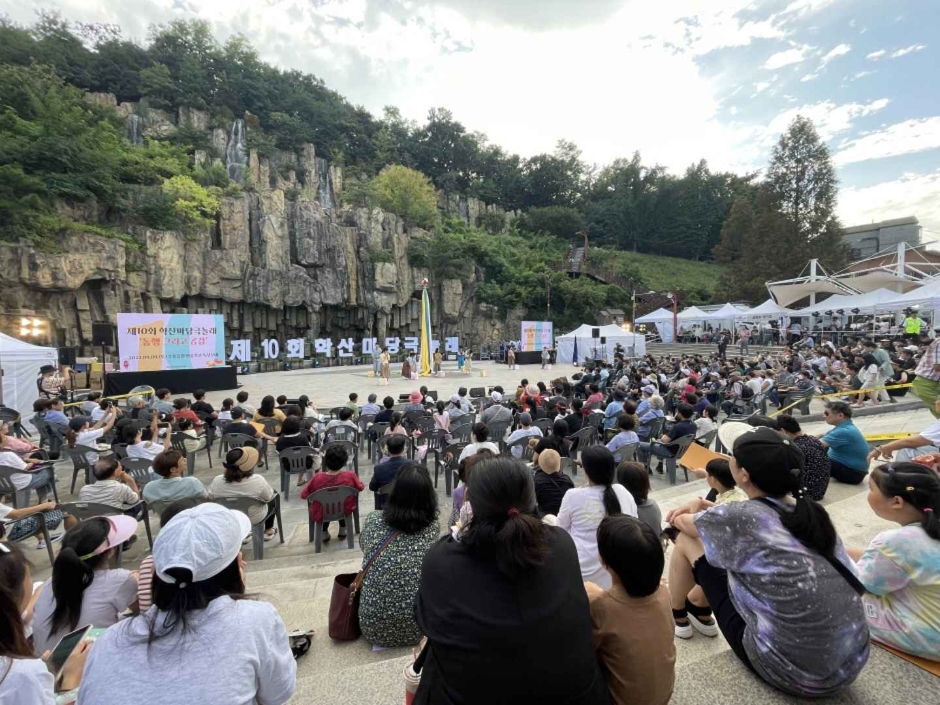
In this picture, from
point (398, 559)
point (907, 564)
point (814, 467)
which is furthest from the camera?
point (814, 467)

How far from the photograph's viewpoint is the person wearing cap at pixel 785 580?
5.06ft

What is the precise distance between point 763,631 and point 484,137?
61421 millimetres

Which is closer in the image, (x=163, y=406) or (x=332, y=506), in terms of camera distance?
(x=332, y=506)

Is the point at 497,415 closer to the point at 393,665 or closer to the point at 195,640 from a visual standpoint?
the point at 393,665

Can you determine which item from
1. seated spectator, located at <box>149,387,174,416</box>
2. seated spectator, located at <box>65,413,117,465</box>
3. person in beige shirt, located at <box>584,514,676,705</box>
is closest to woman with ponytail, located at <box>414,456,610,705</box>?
person in beige shirt, located at <box>584,514,676,705</box>

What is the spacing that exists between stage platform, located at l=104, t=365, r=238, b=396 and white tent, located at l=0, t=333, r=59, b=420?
263 centimetres

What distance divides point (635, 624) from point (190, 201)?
29.1 m

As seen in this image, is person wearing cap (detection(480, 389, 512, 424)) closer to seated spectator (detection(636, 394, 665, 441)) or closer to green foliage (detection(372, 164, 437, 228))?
seated spectator (detection(636, 394, 665, 441))

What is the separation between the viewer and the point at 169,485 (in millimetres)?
3947

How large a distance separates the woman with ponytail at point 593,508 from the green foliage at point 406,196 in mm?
34453

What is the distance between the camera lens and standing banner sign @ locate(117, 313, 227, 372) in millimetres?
13133

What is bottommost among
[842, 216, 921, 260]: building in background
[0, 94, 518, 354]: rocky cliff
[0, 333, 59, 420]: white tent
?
[0, 333, 59, 420]: white tent

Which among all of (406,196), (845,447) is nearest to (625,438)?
(845,447)

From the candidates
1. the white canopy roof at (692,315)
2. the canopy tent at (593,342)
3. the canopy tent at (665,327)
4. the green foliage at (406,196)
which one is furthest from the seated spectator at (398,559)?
the green foliage at (406,196)
